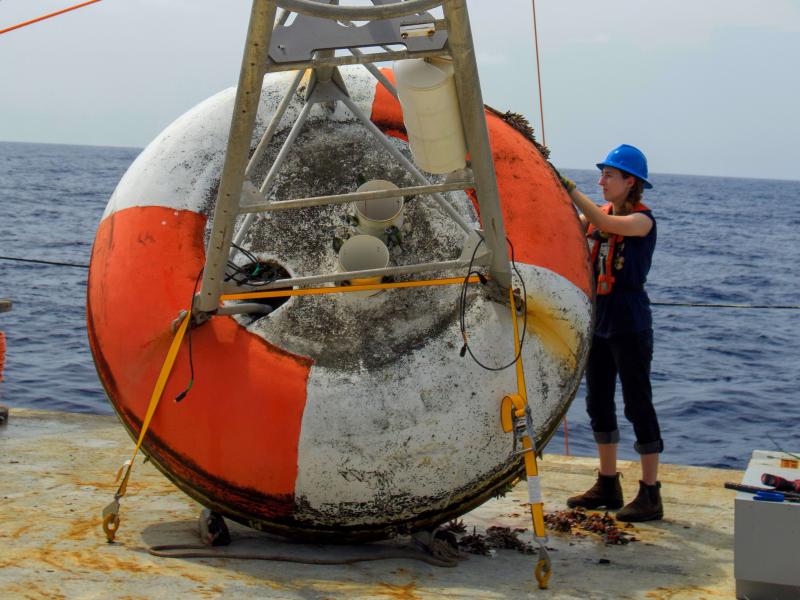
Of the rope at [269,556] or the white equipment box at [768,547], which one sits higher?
the white equipment box at [768,547]

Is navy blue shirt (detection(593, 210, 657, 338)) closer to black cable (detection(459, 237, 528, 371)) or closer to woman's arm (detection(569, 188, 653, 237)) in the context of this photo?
woman's arm (detection(569, 188, 653, 237))

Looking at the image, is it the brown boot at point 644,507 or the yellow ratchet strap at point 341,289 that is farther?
the brown boot at point 644,507

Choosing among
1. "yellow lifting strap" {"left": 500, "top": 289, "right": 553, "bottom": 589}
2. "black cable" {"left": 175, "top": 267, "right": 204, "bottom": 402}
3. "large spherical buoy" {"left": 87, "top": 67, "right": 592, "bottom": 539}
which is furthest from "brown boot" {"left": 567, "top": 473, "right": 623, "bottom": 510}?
"black cable" {"left": 175, "top": 267, "right": 204, "bottom": 402}

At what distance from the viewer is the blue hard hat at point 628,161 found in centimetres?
496

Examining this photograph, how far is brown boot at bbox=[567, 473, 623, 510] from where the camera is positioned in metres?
5.13

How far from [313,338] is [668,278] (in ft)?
56.9

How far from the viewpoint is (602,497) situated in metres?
5.14

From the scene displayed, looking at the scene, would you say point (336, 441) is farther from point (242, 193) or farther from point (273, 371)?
point (242, 193)

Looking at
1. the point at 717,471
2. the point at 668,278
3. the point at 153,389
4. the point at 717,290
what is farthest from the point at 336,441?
the point at 668,278

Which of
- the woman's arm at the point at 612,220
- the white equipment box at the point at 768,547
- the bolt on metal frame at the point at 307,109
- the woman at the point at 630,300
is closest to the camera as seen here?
the bolt on metal frame at the point at 307,109

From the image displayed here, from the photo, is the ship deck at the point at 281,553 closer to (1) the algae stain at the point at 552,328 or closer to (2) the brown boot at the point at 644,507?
(2) the brown boot at the point at 644,507

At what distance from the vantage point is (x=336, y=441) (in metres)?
4.02

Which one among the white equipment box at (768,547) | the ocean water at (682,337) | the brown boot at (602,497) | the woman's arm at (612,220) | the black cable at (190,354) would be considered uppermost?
the woman's arm at (612,220)

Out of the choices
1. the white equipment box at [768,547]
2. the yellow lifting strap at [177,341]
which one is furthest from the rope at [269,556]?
the white equipment box at [768,547]
